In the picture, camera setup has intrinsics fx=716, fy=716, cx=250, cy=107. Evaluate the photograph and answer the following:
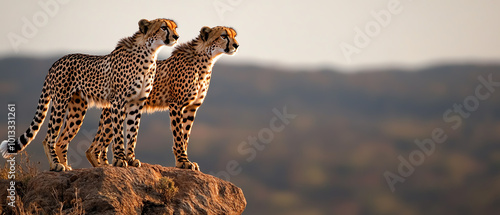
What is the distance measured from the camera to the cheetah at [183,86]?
1074 cm

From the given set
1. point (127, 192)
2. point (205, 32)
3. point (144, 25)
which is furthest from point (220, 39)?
point (127, 192)

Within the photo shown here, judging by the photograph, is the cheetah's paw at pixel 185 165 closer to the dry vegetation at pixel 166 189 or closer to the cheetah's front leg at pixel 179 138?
the cheetah's front leg at pixel 179 138

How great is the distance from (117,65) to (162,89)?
857 mm

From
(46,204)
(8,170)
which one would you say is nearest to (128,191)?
(46,204)

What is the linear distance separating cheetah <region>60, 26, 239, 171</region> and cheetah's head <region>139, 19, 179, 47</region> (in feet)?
2.45

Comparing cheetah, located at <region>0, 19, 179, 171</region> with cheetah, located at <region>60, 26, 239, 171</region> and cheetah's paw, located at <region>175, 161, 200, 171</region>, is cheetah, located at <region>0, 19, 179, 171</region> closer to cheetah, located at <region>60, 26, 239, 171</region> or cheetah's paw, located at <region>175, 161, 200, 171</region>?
cheetah, located at <region>60, 26, 239, 171</region>

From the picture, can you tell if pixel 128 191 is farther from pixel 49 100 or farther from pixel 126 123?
pixel 49 100

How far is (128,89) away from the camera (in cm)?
1025

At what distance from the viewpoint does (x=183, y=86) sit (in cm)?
1080

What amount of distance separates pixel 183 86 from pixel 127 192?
2.00 metres

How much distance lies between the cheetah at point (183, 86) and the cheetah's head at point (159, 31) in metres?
0.75

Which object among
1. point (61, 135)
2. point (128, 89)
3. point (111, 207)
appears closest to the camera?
point (111, 207)

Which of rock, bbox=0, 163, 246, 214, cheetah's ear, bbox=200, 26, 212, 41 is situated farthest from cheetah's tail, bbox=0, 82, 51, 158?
cheetah's ear, bbox=200, 26, 212, 41

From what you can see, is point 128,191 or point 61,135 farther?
point 61,135
